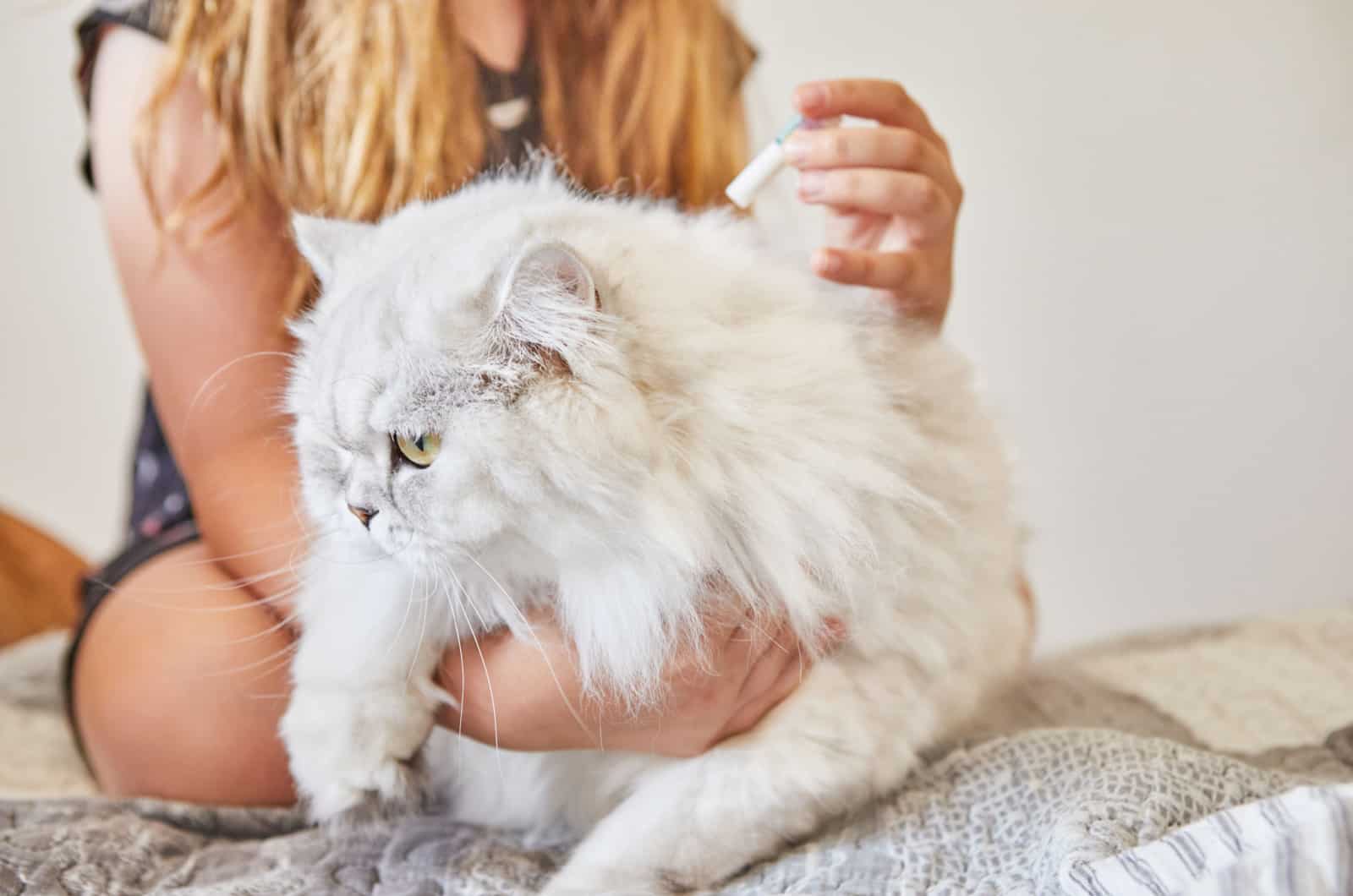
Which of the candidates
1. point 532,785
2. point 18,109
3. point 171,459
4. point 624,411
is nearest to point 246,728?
point 532,785

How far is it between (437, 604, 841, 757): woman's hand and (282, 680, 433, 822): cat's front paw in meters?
0.04

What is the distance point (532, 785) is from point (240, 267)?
0.57 m

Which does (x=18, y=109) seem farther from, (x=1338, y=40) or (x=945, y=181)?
(x=1338, y=40)

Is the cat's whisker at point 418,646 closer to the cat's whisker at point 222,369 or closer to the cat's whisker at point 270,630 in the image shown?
the cat's whisker at point 270,630

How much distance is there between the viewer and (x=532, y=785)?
836mm

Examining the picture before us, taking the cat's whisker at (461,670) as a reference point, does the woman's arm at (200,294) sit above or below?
above

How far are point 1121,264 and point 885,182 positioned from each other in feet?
2.18

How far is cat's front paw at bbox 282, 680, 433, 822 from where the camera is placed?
2.41ft

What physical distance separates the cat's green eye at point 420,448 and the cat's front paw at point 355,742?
19cm

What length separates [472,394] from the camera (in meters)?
0.63

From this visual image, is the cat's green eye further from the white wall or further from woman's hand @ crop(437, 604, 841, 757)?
the white wall

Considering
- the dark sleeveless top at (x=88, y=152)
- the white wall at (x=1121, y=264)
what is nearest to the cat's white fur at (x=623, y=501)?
the dark sleeveless top at (x=88, y=152)

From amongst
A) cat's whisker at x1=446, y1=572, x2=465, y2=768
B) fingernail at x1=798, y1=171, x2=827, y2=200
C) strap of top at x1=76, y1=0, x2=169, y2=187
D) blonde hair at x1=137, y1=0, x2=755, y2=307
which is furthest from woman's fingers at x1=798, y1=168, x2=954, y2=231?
strap of top at x1=76, y1=0, x2=169, y2=187

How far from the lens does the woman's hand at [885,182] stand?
0.79 m
